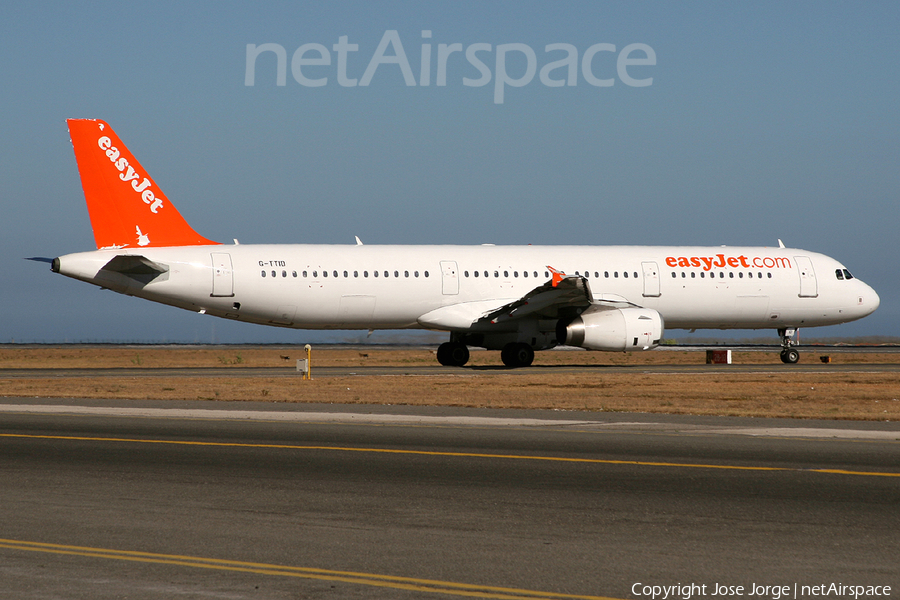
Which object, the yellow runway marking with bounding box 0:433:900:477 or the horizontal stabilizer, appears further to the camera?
the horizontal stabilizer

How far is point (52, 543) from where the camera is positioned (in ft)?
27.4

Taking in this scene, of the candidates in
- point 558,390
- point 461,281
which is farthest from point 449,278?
point 558,390

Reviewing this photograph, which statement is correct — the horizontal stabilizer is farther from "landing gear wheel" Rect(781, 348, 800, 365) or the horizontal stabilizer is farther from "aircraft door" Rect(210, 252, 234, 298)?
"landing gear wheel" Rect(781, 348, 800, 365)

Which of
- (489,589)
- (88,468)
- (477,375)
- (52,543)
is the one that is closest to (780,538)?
(489,589)

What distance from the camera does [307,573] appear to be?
7.41 metres

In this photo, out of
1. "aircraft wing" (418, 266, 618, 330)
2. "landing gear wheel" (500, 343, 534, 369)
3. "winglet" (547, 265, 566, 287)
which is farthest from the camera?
"landing gear wheel" (500, 343, 534, 369)

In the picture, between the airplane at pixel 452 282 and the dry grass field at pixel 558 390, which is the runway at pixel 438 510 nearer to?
the dry grass field at pixel 558 390

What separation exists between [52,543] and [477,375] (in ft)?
80.9

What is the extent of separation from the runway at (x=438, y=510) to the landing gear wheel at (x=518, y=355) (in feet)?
63.3

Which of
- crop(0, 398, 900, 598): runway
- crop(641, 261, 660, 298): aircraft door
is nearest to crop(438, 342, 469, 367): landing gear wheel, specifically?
crop(641, 261, 660, 298): aircraft door

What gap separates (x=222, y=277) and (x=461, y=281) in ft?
26.8

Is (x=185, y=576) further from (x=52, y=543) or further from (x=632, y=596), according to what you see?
(x=632, y=596)

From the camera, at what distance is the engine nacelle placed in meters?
34.5

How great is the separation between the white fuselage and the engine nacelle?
304 centimetres
